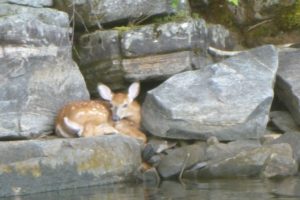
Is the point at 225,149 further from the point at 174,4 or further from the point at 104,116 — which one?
the point at 174,4

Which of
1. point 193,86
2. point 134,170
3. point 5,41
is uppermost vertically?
point 5,41

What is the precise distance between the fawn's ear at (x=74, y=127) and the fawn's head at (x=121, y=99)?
0.57 meters

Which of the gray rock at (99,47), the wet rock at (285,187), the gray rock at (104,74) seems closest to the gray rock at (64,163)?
the gray rock at (104,74)

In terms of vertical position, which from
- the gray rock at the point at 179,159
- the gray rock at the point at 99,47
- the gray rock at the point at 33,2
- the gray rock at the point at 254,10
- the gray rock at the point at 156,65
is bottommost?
the gray rock at the point at 179,159

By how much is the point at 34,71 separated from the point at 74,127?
871 millimetres

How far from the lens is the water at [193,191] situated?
9062 mm

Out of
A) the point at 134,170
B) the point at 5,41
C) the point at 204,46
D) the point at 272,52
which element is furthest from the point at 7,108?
the point at 272,52

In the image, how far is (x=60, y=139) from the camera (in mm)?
10445

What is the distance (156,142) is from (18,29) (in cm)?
223

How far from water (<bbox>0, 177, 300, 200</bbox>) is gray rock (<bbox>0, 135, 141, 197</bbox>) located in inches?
6.9

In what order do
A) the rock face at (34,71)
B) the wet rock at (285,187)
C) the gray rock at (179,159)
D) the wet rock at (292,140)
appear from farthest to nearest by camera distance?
the rock face at (34,71), the wet rock at (292,140), the gray rock at (179,159), the wet rock at (285,187)

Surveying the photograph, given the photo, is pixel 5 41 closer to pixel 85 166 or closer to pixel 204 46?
pixel 85 166

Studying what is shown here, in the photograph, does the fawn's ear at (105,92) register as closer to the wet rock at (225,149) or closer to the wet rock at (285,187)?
the wet rock at (225,149)

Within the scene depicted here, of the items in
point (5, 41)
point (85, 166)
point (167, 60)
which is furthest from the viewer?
point (167, 60)
